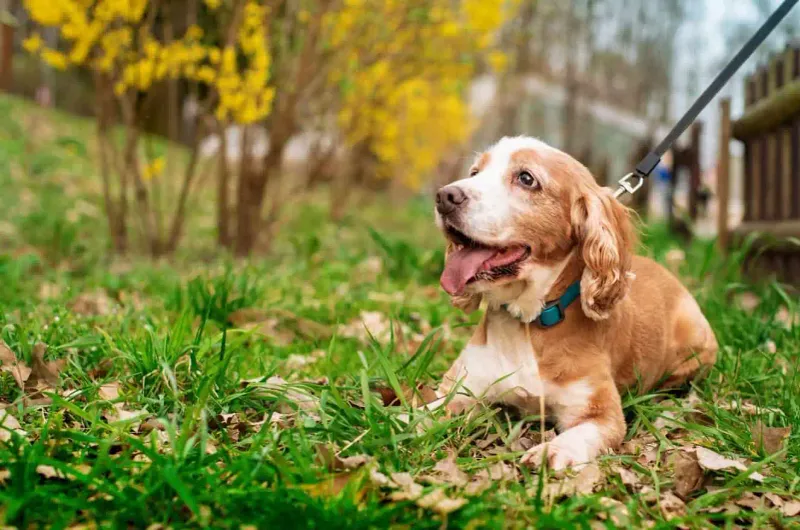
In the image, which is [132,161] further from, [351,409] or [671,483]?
[671,483]

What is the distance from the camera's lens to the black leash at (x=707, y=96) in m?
3.15

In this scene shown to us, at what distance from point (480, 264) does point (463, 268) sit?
0.06m

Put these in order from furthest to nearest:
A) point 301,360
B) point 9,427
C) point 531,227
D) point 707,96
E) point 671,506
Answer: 1. point 301,360
2. point 707,96
3. point 531,227
4. point 9,427
5. point 671,506

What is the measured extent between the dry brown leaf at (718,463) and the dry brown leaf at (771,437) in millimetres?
165

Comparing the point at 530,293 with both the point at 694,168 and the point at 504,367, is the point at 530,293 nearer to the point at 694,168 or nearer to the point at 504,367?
the point at 504,367

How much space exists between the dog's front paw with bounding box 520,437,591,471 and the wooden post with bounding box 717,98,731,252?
438 cm

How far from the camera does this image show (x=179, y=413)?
8.13ft

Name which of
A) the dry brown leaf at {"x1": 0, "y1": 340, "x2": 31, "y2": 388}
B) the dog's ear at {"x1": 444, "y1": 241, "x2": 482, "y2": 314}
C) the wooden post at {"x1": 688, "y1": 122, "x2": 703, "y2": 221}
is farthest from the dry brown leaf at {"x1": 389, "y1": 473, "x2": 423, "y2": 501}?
the wooden post at {"x1": 688, "y1": 122, "x2": 703, "y2": 221}

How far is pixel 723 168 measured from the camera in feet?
20.9

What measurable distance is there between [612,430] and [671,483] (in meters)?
0.31

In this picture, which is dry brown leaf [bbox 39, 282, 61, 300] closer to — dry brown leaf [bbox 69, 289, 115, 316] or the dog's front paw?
dry brown leaf [bbox 69, 289, 115, 316]

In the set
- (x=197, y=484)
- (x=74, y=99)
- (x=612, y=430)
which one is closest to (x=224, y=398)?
(x=197, y=484)

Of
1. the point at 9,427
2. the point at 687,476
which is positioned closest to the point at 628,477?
the point at 687,476

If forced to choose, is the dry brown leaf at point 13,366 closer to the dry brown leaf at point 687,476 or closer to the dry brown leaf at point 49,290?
the dry brown leaf at point 49,290
